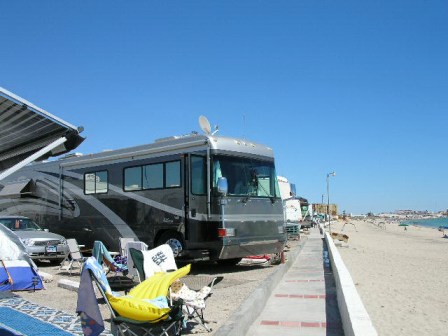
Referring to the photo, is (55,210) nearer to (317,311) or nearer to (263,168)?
(263,168)

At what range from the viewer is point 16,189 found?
16547 millimetres

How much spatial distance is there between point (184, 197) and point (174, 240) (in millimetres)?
1087

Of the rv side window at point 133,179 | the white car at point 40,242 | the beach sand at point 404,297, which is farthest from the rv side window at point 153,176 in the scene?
the beach sand at point 404,297

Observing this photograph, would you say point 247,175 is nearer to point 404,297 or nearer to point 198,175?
point 198,175

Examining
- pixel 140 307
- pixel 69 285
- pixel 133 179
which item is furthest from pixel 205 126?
pixel 140 307

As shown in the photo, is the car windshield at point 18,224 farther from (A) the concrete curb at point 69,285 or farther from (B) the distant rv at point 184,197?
(A) the concrete curb at point 69,285

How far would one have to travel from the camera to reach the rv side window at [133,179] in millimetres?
12406

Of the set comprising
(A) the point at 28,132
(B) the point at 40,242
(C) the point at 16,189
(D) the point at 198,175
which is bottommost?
(B) the point at 40,242

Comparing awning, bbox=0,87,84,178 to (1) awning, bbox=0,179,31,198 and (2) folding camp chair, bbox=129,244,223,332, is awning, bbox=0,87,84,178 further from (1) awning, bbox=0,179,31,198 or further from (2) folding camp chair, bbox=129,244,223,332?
(1) awning, bbox=0,179,31,198

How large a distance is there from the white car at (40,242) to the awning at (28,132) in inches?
324

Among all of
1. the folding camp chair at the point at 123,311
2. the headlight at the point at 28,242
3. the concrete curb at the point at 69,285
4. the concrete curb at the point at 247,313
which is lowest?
the concrete curb at the point at 247,313

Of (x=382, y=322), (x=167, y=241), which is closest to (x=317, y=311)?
(x=382, y=322)

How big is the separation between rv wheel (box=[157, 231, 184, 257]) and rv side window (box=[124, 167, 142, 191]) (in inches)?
56.2

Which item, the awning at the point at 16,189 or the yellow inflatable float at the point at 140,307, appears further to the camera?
the awning at the point at 16,189
